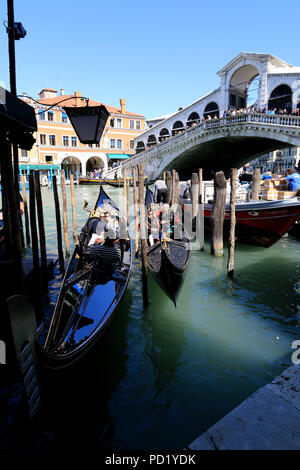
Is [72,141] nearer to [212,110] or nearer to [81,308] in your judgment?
[212,110]

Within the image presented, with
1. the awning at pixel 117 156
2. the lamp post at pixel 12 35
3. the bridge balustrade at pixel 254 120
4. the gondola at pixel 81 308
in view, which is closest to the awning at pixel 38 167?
the awning at pixel 117 156

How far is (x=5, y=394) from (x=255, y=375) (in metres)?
2.13

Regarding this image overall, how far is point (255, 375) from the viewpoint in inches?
103

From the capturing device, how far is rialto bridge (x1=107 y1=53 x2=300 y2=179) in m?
13.8

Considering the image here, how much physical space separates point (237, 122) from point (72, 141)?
16052 millimetres

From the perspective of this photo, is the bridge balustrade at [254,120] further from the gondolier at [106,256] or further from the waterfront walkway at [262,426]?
the waterfront walkway at [262,426]

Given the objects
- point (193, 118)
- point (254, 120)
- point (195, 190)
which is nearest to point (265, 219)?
point (195, 190)

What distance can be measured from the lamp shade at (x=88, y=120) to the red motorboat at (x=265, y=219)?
4459 millimetres

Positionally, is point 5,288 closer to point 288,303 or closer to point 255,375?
point 255,375

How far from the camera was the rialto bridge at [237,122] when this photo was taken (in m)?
13.8

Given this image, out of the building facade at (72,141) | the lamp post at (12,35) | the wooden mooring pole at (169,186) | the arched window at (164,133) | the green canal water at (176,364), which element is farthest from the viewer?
the arched window at (164,133)

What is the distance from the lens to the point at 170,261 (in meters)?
3.63

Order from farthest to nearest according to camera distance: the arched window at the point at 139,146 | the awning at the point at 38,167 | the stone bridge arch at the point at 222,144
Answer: the arched window at the point at 139,146
the awning at the point at 38,167
the stone bridge arch at the point at 222,144

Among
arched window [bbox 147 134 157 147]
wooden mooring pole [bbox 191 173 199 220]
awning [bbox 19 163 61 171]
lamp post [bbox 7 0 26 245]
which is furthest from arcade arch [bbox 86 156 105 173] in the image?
lamp post [bbox 7 0 26 245]
